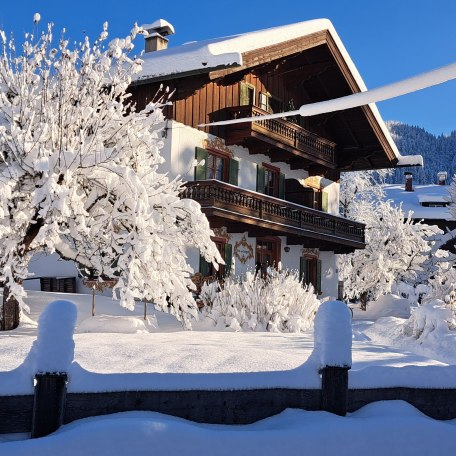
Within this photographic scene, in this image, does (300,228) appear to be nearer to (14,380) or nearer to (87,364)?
(87,364)

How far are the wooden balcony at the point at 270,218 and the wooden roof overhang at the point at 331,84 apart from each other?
3200 mm

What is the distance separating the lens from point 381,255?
102ft

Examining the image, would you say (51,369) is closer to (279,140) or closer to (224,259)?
(224,259)

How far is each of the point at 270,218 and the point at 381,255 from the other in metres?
14.5

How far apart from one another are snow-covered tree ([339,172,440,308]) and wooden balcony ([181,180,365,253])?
7087mm

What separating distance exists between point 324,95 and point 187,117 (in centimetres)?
825

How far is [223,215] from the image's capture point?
16.1 m

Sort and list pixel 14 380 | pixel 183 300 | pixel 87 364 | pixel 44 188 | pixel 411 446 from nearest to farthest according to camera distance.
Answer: pixel 14 380
pixel 411 446
pixel 87 364
pixel 44 188
pixel 183 300

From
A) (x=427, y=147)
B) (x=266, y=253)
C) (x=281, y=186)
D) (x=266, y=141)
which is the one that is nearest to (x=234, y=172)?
(x=266, y=141)

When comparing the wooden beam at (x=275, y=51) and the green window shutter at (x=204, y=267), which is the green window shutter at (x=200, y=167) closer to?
the wooden beam at (x=275, y=51)

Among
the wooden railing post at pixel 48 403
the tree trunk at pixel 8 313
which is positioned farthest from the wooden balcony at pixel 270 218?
the wooden railing post at pixel 48 403

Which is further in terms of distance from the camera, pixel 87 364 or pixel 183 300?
pixel 183 300

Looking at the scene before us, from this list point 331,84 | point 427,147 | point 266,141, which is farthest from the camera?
point 427,147

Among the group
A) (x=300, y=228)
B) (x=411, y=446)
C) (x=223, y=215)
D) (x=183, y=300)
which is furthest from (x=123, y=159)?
(x=300, y=228)
